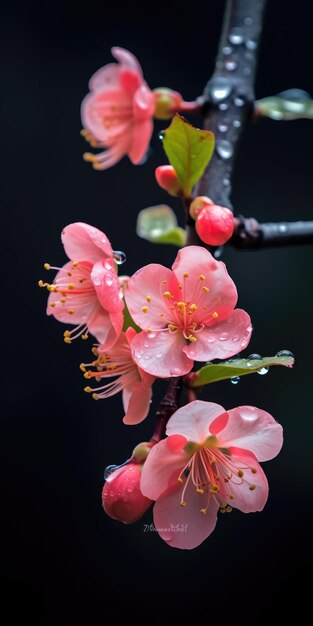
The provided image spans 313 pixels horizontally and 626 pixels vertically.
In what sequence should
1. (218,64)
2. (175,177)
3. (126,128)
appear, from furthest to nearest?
1. (126,128)
2. (218,64)
3. (175,177)

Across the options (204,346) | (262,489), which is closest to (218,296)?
(204,346)

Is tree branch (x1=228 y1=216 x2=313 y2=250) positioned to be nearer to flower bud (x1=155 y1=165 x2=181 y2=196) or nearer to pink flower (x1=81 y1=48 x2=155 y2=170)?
flower bud (x1=155 y1=165 x2=181 y2=196)

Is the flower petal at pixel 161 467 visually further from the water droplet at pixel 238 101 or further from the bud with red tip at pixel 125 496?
the water droplet at pixel 238 101

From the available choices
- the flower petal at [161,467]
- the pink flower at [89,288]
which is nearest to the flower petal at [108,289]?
the pink flower at [89,288]

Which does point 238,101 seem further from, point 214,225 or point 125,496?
point 125,496

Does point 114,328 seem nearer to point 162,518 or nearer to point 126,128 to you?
point 162,518

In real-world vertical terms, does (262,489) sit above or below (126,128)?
below
